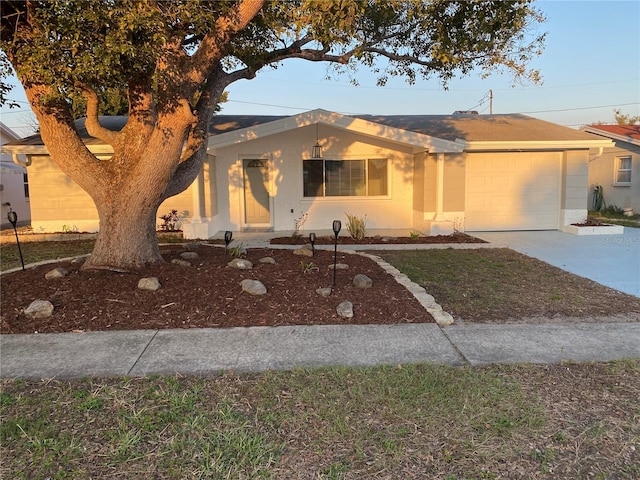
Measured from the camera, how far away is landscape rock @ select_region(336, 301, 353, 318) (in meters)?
4.95

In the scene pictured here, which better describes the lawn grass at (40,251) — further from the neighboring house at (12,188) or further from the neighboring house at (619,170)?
the neighboring house at (619,170)

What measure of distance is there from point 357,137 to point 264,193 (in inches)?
124

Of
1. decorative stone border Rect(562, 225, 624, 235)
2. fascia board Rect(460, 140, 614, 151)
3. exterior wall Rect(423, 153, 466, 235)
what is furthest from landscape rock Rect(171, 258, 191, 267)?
decorative stone border Rect(562, 225, 624, 235)

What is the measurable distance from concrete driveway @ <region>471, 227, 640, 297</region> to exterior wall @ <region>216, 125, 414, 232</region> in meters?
2.58

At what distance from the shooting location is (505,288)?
6352mm

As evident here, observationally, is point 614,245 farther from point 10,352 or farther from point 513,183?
point 10,352

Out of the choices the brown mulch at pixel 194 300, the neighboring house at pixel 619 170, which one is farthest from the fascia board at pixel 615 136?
the brown mulch at pixel 194 300

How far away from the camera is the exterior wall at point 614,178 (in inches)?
707

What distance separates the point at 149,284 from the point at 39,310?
1182mm

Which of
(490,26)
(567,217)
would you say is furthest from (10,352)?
(567,217)

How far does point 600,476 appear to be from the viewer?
236cm

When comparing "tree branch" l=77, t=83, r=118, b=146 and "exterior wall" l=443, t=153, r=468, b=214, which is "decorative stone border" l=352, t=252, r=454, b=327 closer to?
"tree branch" l=77, t=83, r=118, b=146

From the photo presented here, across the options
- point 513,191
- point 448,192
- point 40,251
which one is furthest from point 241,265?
point 513,191

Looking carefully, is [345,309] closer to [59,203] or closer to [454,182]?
[454,182]
